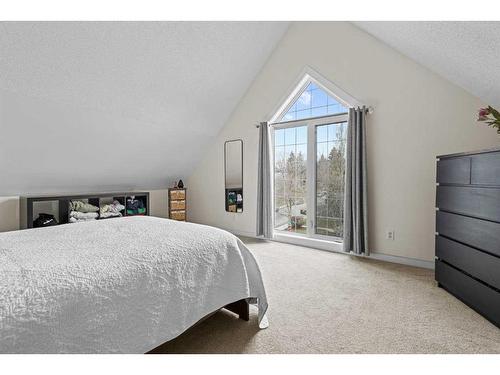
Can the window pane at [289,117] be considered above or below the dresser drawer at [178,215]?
above

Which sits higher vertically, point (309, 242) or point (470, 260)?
point (470, 260)

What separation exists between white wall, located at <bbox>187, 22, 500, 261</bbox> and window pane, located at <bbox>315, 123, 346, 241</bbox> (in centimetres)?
44

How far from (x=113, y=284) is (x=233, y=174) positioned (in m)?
3.64

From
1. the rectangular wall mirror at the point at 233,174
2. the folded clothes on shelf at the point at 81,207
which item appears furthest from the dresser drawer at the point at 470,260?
the folded clothes on shelf at the point at 81,207

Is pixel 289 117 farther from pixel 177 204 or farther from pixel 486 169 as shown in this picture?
pixel 486 169

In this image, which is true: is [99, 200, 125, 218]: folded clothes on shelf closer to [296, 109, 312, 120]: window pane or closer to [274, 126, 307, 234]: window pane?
[274, 126, 307, 234]: window pane

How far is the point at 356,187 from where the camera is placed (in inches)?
132

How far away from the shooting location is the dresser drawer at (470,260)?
1.90 metres

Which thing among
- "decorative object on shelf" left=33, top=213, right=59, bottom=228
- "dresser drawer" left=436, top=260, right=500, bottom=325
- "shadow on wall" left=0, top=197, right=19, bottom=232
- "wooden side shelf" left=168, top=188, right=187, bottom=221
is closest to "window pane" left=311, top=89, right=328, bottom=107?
"dresser drawer" left=436, top=260, right=500, bottom=325

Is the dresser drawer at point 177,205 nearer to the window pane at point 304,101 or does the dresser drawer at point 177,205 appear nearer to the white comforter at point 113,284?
the window pane at point 304,101

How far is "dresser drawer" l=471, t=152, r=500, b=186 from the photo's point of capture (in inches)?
75.3

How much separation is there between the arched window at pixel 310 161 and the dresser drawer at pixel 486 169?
166cm

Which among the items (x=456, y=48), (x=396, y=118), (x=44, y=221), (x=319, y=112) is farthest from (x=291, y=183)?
(x=44, y=221)

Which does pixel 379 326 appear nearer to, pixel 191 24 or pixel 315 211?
pixel 315 211
